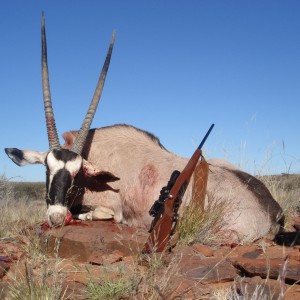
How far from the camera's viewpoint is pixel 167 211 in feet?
11.8

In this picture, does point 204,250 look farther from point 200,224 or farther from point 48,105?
point 48,105

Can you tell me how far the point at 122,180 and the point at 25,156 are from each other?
1.15 meters

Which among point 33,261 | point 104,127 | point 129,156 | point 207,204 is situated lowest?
point 33,261

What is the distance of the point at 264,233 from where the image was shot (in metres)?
4.62

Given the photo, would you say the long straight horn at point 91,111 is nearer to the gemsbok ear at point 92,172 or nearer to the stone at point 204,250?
the gemsbok ear at point 92,172

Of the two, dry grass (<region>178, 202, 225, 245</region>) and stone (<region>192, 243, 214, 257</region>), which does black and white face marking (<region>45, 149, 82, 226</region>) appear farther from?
stone (<region>192, 243, 214, 257</region>)

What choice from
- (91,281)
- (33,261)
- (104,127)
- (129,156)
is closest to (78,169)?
(129,156)

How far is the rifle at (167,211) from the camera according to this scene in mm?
3529

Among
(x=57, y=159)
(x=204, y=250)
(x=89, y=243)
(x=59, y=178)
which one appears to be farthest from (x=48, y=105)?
(x=204, y=250)

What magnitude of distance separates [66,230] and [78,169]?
93cm

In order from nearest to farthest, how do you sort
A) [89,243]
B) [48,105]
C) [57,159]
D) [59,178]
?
[89,243], [59,178], [57,159], [48,105]

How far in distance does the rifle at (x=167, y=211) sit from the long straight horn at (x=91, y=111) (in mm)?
1412

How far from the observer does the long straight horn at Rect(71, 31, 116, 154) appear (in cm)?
508

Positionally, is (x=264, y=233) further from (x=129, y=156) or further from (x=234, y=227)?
(x=129, y=156)
